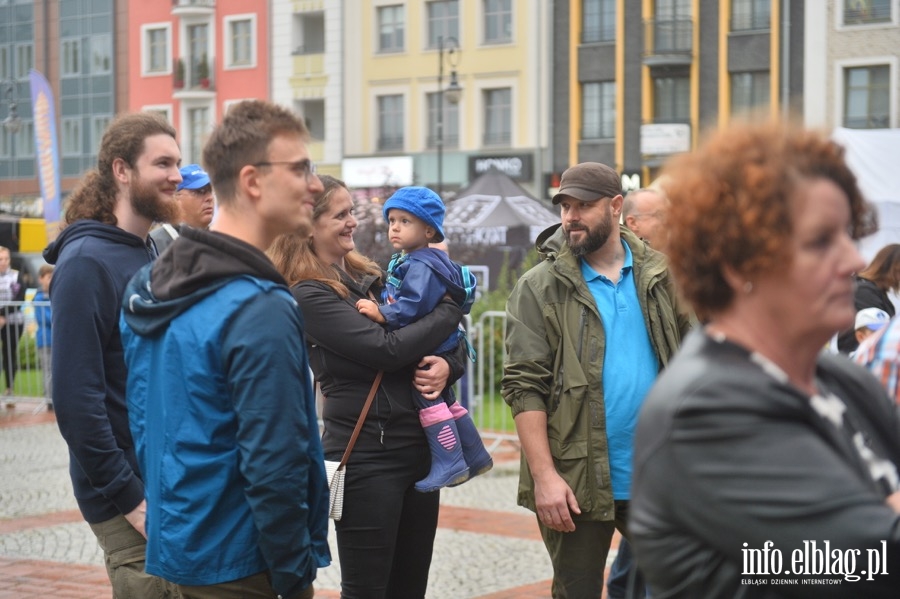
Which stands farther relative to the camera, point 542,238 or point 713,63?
point 713,63

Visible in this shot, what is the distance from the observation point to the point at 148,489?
10.9 feet

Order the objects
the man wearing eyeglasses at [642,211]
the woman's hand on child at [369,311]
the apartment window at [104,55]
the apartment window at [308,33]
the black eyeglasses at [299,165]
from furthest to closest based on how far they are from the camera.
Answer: the apartment window at [104,55], the apartment window at [308,33], the man wearing eyeglasses at [642,211], the woman's hand on child at [369,311], the black eyeglasses at [299,165]

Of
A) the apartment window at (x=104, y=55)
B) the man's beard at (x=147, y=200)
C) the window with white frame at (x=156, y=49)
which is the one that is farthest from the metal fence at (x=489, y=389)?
the apartment window at (x=104, y=55)

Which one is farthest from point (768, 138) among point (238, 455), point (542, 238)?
point (542, 238)

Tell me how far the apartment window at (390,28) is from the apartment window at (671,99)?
33.7ft

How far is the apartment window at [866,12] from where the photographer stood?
38.1 meters

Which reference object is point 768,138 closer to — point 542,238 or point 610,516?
point 610,516

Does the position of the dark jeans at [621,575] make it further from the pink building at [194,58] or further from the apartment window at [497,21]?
the pink building at [194,58]

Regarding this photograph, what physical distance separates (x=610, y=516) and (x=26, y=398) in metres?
13.1

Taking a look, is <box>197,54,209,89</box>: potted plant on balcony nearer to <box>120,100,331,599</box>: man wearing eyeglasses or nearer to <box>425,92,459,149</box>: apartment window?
<box>425,92,459,149</box>: apartment window

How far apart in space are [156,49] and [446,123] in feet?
49.2

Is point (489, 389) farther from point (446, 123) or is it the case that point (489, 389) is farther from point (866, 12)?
point (446, 123)

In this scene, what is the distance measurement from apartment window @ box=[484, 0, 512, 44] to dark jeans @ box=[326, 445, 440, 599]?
41.3 metres

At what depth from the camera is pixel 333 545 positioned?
8062 millimetres
